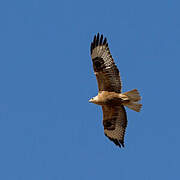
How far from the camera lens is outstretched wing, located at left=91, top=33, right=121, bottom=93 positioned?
1291cm

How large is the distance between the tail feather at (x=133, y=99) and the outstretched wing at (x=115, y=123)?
2.19ft

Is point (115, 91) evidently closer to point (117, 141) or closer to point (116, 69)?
point (116, 69)

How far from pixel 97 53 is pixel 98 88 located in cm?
98

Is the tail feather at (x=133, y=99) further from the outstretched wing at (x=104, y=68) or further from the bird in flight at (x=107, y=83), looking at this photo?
the outstretched wing at (x=104, y=68)

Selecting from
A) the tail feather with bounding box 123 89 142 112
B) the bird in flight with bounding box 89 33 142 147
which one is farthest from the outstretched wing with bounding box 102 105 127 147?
the tail feather with bounding box 123 89 142 112

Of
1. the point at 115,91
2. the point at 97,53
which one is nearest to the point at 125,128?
the point at 115,91

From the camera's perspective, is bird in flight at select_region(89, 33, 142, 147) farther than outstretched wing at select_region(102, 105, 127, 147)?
No

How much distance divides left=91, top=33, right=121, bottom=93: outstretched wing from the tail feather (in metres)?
0.40

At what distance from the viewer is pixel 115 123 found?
13844 mm

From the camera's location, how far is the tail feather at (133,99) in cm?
1261

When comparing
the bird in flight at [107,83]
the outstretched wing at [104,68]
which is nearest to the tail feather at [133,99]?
the bird in flight at [107,83]

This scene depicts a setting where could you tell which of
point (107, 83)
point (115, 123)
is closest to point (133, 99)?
point (107, 83)

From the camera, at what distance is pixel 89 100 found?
43.5 ft

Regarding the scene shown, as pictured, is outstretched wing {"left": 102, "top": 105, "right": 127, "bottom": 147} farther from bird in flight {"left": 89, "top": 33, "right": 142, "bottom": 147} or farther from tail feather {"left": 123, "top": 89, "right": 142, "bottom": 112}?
tail feather {"left": 123, "top": 89, "right": 142, "bottom": 112}
